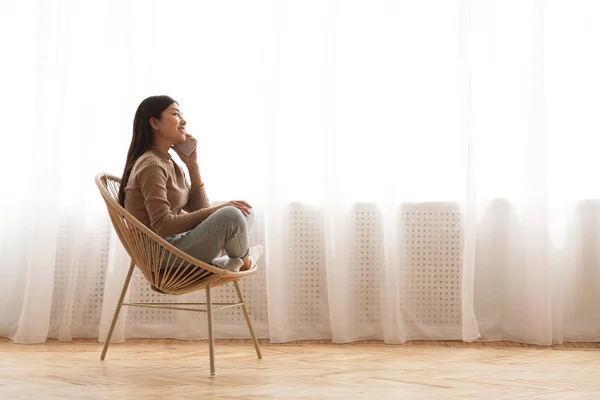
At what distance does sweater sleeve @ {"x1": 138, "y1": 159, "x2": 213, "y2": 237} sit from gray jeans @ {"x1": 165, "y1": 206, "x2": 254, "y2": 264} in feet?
0.13

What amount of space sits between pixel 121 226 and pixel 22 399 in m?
0.78

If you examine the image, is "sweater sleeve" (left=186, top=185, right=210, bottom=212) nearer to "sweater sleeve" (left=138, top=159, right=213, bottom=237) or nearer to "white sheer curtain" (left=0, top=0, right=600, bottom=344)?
"sweater sleeve" (left=138, top=159, right=213, bottom=237)

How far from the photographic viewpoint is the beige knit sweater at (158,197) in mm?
2957

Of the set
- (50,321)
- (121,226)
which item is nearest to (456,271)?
(121,226)

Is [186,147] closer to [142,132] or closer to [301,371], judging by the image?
[142,132]

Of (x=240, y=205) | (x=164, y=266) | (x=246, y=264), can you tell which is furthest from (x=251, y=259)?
(x=164, y=266)

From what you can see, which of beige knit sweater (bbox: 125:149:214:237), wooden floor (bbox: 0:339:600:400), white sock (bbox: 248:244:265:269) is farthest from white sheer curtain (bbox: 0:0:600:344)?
beige knit sweater (bbox: 125:149:214:237)

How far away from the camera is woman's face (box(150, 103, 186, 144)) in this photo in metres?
3.16

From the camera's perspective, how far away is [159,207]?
295 centimetres

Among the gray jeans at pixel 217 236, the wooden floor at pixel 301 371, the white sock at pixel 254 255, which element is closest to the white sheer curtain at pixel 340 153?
the wooden floor at pixel 301 371

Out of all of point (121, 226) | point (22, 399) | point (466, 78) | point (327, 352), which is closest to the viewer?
point (22, 399)

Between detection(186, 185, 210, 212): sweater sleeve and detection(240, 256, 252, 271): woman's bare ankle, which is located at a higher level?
detection(186, 185, 210, 212): sweater sleeve

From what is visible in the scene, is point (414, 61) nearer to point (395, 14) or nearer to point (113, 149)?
point (395, 14)

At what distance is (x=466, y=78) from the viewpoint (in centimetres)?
390
